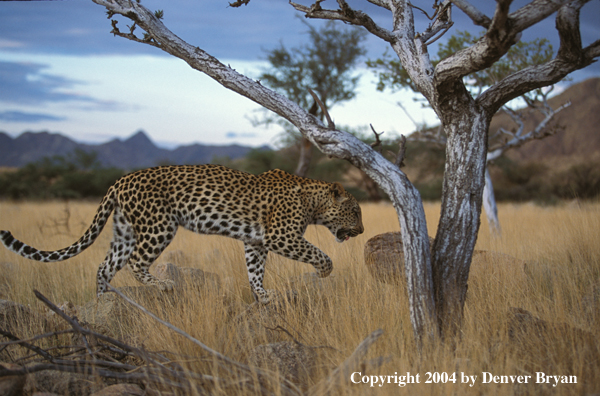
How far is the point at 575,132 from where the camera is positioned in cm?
5578

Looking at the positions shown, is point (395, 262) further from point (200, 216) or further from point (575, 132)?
point (575, 132)

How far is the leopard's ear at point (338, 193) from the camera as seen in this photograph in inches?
220

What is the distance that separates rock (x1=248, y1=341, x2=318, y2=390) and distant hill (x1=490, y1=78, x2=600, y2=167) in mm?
54734

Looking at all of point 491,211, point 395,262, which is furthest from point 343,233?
point 491,211

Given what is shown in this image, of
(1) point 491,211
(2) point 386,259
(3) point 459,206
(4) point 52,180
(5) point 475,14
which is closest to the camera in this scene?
(5) point 475,14

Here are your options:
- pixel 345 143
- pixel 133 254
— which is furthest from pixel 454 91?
pixel 133 254

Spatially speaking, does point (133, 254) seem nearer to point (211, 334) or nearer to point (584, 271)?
point (211, 334)

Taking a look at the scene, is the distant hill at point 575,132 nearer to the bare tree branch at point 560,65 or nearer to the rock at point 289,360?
the bare tree branch at point 560,65

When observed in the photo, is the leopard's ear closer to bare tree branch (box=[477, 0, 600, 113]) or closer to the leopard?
the leopard

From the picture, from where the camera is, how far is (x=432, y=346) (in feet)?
11.4

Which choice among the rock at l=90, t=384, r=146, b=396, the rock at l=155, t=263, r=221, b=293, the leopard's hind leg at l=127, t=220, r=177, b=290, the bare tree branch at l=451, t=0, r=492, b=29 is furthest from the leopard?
the bare tree branch at l=451, t=0, r=492, b=29

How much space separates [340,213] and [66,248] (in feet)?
10.7

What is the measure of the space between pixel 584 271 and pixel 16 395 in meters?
6.30

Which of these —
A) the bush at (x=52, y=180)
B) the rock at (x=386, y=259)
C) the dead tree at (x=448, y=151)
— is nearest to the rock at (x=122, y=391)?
the dead tree at (x=448, y=151)
